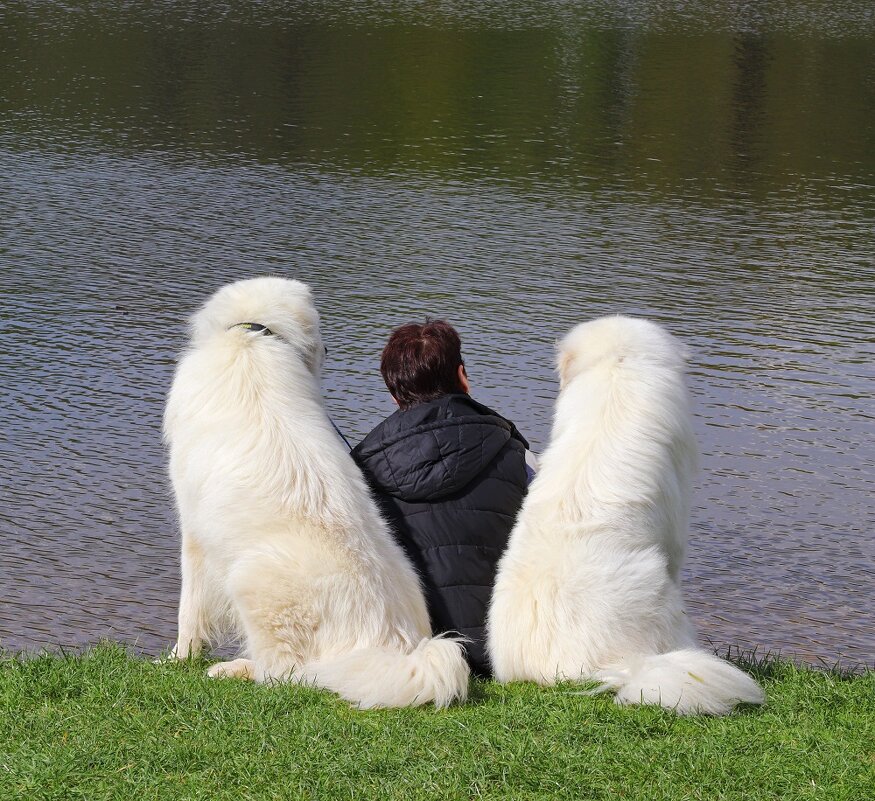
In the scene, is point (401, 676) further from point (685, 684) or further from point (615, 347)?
point (615, 347)

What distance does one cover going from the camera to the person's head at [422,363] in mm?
5699

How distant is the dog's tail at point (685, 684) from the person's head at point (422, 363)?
4.91 ft

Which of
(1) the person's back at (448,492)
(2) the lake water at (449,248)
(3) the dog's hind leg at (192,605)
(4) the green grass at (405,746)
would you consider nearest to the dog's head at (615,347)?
(1) the person's back at (448,492)

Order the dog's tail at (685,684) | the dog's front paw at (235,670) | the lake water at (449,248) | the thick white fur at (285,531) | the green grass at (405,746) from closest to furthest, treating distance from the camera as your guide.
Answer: the green grass at (405,746) < the dog's tail at (685,684) < the thick white fur at (285,531) < the dog's front paw at (235,670) < the lake water at (449,248)

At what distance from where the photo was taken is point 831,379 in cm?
1185

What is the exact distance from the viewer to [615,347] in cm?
552

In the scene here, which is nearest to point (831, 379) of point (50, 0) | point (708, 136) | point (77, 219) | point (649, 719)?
point (649, 719)

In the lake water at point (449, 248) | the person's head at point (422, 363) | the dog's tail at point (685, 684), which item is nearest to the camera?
the dog's tail at point (685, 684)

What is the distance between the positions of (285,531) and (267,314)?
3.46 feet

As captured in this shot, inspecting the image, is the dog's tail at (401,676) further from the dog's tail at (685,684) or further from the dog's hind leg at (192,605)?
the dog's hind leg at (192,605)

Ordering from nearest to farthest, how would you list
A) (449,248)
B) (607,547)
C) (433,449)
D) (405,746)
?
(405,746) → (607,547) → (433,449) → (449,248)

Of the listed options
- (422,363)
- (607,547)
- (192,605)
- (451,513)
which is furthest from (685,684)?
(192,605)

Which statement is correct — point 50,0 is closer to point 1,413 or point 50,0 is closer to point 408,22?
point 408,22

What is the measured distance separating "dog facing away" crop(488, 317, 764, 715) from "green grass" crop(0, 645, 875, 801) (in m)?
0.17
